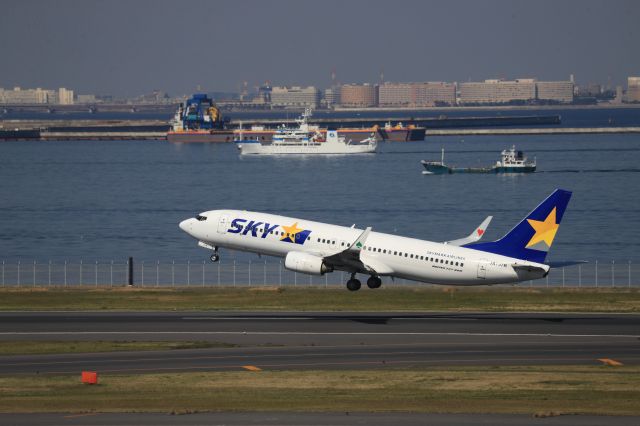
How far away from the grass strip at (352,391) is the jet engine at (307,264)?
19750 millimetres

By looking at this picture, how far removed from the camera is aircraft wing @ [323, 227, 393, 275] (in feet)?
221

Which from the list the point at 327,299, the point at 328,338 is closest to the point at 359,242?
the point at 327,299

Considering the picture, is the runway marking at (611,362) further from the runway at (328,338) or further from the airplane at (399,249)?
the airplane at (399,249)

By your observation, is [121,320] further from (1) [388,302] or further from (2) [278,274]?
(2) [278,274]

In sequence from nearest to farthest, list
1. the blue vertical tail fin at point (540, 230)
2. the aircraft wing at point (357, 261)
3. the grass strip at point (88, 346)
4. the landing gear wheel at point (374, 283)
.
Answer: the grass strip at point (88, 346) < the blue vertical tail fin at point (540, 230) < the aircraft wing at point (357, 261) < the landing gear wheel at point (374, 283)

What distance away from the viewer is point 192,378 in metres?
46.5

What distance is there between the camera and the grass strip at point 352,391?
4075 cm

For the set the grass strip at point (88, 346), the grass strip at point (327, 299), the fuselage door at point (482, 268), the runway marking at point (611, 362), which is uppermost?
the fuselage door at point (482, 268)

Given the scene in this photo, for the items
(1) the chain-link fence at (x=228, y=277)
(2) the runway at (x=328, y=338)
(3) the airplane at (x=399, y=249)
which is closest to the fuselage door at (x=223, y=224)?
(3) the airplane at (x=399, y=249)

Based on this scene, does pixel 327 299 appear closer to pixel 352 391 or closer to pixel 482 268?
pixel 482 268

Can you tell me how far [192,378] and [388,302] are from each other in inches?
1065

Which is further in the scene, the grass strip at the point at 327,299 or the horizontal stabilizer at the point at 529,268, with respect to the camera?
the grass strip at the point at 327,299

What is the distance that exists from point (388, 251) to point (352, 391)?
26.9 meters

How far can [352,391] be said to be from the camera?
4384 centimetres
